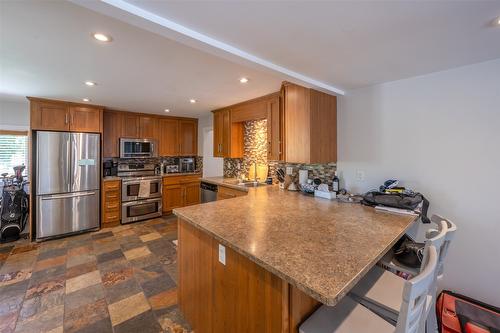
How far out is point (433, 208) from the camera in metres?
2.04

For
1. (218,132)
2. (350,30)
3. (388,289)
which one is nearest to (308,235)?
(388,289)

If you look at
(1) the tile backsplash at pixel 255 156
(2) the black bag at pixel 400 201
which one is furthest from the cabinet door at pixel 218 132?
(2) the black bag at pixel 400 201

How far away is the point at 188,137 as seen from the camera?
17.6 feet

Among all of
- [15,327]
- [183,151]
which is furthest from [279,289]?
[183,151]

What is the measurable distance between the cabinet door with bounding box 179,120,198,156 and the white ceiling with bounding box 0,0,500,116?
8.77 feet

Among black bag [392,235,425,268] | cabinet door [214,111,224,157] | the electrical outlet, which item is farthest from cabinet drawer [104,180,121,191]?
black bag [392,235,425,268]

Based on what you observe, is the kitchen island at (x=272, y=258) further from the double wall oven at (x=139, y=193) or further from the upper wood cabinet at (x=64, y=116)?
the upper wood cabinet at (x=64, y=116)

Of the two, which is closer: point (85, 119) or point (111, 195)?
point (85, 119)

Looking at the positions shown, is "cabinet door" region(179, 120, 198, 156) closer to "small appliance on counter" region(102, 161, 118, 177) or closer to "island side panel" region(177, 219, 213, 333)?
"small appliance on counter" region(102, 161, 118, 177)

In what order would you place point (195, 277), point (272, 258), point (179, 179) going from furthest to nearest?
point (179, 179) → point (195, 277) → point (272, 258)

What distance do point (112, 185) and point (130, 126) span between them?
4.24 feet

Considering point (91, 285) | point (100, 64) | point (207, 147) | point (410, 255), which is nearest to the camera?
point (410, 255)

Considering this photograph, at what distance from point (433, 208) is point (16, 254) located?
514 cm

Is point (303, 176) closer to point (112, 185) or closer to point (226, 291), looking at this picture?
point (226, 291)
